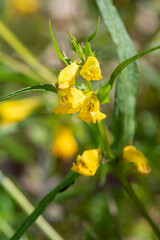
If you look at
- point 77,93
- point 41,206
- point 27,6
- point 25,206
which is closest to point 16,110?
point 25,206

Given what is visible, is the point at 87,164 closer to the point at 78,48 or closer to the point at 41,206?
the point at 41,206

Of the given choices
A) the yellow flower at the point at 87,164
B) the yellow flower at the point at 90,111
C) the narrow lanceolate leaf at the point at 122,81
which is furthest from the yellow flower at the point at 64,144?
the yellow flower at the point at 90,111

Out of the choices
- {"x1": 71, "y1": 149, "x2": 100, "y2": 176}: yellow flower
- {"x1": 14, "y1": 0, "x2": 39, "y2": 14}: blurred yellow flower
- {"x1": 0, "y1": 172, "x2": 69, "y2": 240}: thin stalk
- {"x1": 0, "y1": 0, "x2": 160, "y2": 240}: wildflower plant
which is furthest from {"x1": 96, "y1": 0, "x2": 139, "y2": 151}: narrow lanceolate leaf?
{"x1": 14, "y1": 0, "x2": 39, "y2": 14}: blurred yellow flower

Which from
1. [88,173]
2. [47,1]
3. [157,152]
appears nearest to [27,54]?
[157,152]

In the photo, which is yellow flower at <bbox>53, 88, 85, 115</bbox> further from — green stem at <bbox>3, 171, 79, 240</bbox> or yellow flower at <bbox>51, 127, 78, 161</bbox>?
yellow flower at <bbox>51, 127, 78, 161</bbox>

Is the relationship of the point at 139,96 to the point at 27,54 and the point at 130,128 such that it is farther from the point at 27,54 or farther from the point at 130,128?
the point at 130,128

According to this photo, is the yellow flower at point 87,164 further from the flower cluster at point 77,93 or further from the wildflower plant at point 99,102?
the flower cluster at point 77,93
